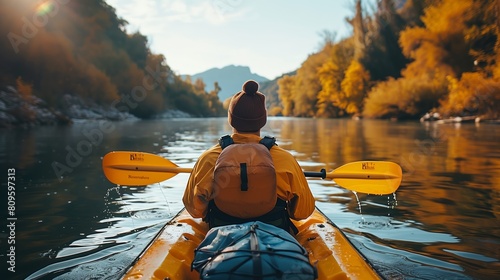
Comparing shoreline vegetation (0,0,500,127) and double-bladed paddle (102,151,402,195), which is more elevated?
shoreline vegetation (0,0,500,127)

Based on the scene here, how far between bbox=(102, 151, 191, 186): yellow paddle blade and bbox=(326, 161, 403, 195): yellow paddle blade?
1872 millimetres

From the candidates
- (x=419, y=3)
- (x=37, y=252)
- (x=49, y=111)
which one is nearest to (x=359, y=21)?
(x=419, y=3)

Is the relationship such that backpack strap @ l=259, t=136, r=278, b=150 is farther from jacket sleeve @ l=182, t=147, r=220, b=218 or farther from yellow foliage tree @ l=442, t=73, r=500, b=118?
yellow foliage tree @ l=442, t=73, r=500, b=118

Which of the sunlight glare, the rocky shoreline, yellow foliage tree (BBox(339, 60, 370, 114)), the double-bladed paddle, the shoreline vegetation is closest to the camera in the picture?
the double-bladed paddle

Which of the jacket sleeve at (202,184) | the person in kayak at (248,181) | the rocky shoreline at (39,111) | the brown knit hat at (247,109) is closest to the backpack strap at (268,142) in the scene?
the person in kayak at (248,181)

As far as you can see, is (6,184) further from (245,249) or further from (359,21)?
(359,21)

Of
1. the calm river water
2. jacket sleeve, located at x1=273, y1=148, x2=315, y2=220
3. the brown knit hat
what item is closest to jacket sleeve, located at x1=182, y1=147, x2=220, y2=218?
the brown knit hat

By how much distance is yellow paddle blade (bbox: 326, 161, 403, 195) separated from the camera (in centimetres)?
468

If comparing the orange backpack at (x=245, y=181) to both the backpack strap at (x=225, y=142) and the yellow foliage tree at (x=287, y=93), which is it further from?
the yellow foliage tree at (x=287, y=93)

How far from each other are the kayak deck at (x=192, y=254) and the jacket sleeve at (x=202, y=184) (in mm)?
320

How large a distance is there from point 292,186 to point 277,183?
101mm

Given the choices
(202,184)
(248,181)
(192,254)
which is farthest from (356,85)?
(248,181)

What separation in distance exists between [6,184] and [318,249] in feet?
18.7

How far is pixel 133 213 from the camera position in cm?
523
